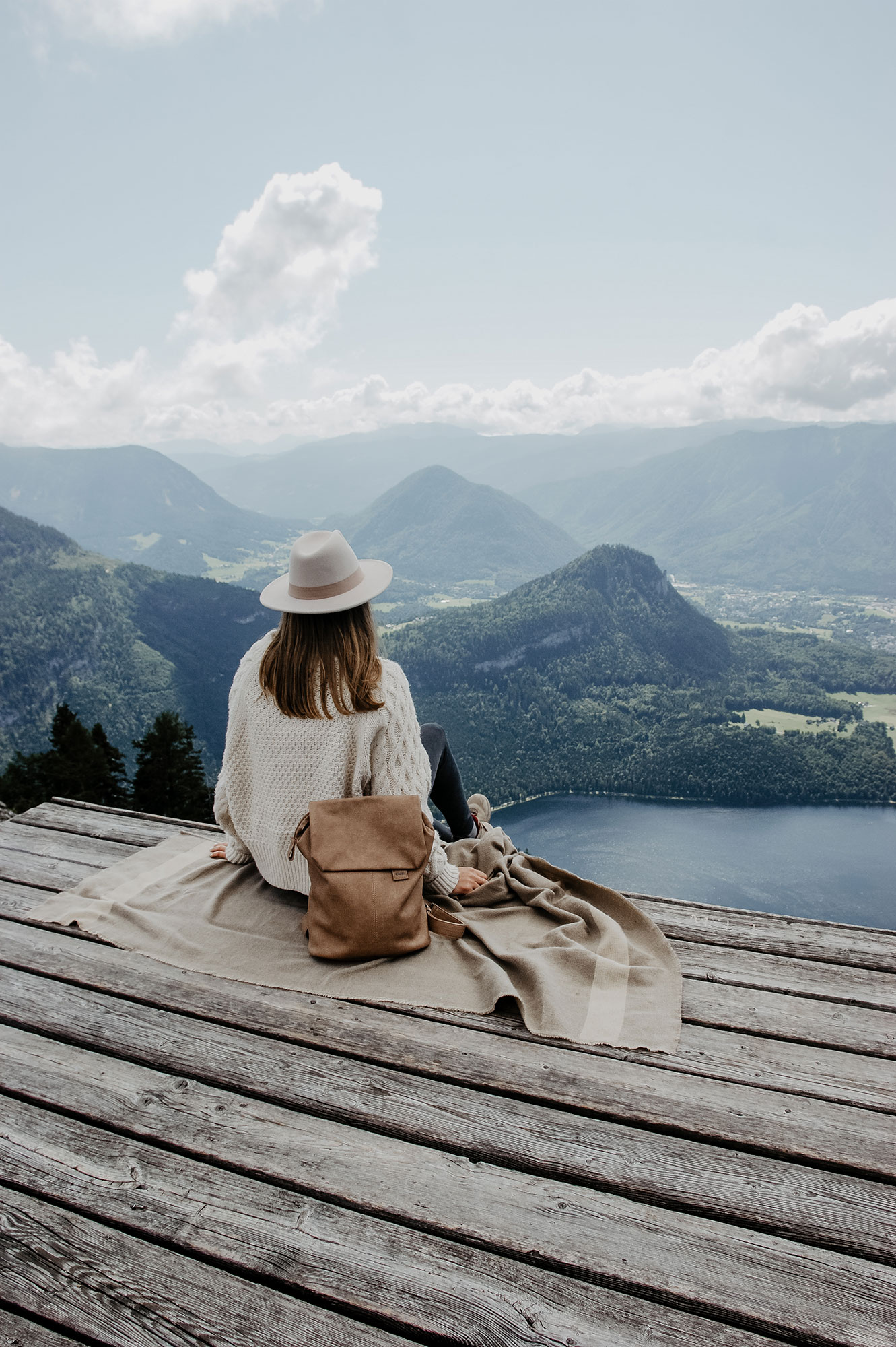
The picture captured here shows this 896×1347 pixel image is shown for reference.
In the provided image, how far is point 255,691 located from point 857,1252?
2.07 meters

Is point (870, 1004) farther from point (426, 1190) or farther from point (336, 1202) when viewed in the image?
point (336, 1202)

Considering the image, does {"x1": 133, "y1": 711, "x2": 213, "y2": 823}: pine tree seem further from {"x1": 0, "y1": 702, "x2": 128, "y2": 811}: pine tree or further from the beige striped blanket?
the beige striped blanket

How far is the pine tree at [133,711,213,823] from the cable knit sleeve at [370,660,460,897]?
46.2ft

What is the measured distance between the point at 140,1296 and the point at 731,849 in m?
52.2

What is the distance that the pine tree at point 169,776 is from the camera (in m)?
15.7

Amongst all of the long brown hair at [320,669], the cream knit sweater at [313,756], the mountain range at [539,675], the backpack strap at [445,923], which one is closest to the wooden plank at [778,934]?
the backpack strap at [445,923]

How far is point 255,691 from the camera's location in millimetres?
2480

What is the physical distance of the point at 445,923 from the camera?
2.46 m

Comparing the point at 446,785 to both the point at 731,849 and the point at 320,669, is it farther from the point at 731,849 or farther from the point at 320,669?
the point at 731,849

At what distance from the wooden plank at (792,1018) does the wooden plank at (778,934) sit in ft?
0.94

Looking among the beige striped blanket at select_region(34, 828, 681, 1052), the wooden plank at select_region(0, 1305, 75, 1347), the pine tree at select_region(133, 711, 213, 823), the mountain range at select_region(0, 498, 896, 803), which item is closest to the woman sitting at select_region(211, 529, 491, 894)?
the beige striped blanket at select_region(34, 828, 681, 1052)

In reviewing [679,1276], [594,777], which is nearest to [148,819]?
[679,1276]

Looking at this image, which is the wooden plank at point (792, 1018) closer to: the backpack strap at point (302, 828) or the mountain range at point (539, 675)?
the backpack strap at point (302, 828)

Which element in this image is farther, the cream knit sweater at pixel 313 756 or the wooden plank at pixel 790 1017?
the cream knit sweater at pixel 313 756
